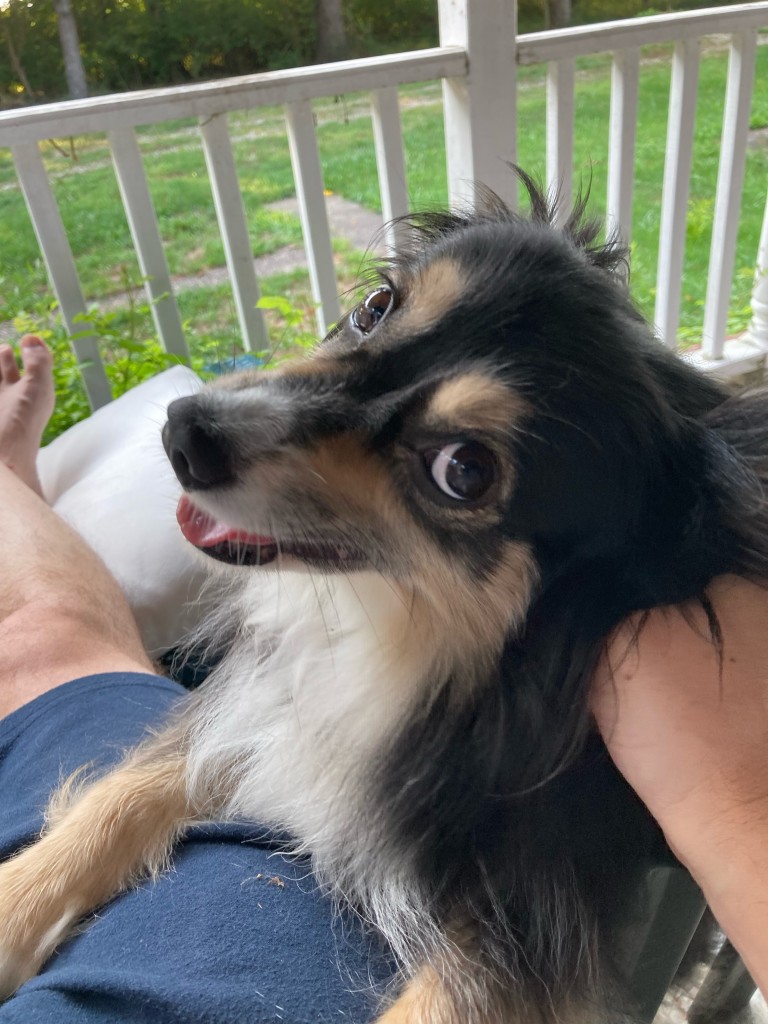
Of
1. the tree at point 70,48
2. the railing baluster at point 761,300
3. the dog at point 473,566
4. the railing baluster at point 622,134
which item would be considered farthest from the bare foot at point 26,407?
the railing baluster at point 761,300

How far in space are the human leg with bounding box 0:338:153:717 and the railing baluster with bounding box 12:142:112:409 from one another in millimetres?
532

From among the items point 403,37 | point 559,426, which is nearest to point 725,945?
point 559,426

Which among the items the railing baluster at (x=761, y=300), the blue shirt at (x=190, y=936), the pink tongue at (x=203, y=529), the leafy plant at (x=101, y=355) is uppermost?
the pink tongue at (x=203, y=529)

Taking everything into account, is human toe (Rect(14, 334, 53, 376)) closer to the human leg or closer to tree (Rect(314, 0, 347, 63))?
the human leg

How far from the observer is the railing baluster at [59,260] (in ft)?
7.18

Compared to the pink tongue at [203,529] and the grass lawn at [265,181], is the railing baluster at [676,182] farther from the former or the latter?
the pink tongue at [203,529]

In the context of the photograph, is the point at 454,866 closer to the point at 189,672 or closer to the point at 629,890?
the point at 629,890

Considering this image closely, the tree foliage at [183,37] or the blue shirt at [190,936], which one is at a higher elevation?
the tree foliage at [183,37]

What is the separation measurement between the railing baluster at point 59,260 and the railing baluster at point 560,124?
1485 mm

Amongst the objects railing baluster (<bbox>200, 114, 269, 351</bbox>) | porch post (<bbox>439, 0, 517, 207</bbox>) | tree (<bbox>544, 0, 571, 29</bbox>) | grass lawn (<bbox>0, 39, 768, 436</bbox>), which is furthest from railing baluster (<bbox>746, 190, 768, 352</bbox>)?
railing baluster (<bbox>200, 114, 269, 351</bbox>)

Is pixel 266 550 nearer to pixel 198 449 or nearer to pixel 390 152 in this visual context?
pixel 198 449

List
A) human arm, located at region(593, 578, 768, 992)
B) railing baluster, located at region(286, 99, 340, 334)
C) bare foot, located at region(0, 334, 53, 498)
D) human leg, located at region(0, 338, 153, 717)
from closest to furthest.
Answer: human arm, located at region(593, 578, 768, 992) → human leg, located at region(0, 338, 153, 717) → bare foot, located at region(0, 334, 53, 498) → railing baluster, located at region(286, 99, 340, 334)

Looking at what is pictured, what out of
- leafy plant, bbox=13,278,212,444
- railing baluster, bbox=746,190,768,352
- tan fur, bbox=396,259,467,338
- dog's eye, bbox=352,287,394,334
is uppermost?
tan fur, bbox=396,259,467,338

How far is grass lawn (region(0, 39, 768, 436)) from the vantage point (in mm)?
2645
